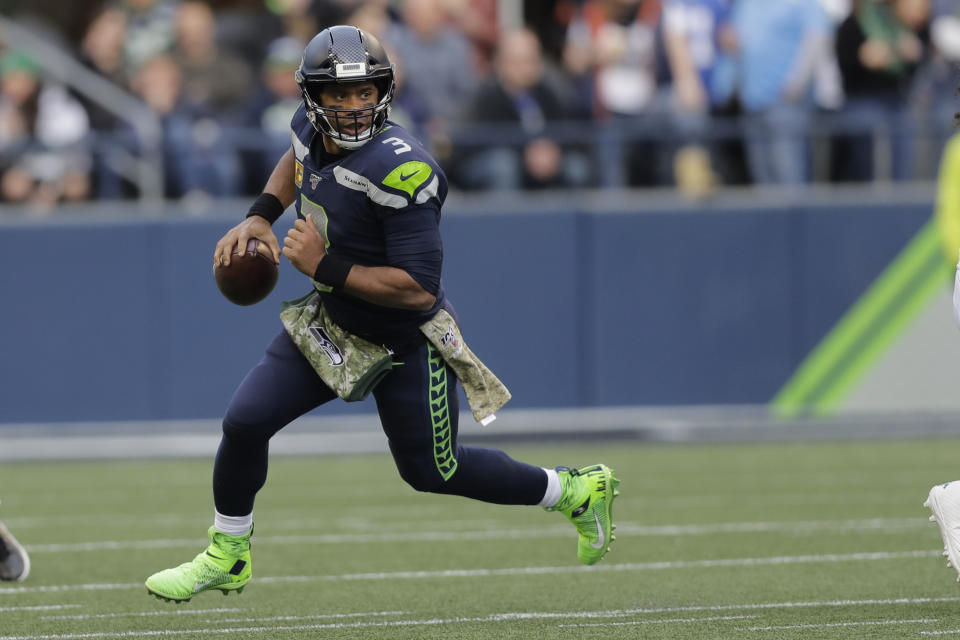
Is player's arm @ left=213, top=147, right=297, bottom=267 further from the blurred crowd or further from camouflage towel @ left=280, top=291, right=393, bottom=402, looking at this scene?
the blurred crowd

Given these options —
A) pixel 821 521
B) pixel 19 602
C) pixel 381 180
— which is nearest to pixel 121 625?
pixel 19 602

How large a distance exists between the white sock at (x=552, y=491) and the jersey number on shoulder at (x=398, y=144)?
1265 mm

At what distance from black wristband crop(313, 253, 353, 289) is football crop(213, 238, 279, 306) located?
0.35 metres

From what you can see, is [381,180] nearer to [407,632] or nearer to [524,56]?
[407,632]

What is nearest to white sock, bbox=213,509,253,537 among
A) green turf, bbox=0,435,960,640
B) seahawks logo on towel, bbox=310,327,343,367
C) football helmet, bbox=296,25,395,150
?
green turf, bbox=0,435,960,640

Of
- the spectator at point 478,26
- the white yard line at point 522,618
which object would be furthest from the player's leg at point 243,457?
the spectator at point 478,26

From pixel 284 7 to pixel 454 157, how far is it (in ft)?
7.15

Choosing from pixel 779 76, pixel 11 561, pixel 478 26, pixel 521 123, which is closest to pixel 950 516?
pixel 11 561

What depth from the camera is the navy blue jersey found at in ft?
17.7

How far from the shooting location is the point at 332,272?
5.38 m

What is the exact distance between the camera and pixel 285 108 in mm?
12391

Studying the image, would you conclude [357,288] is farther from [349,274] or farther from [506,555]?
[506,555]

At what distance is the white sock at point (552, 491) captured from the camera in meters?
5.98

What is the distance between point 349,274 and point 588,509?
4.36 ft
